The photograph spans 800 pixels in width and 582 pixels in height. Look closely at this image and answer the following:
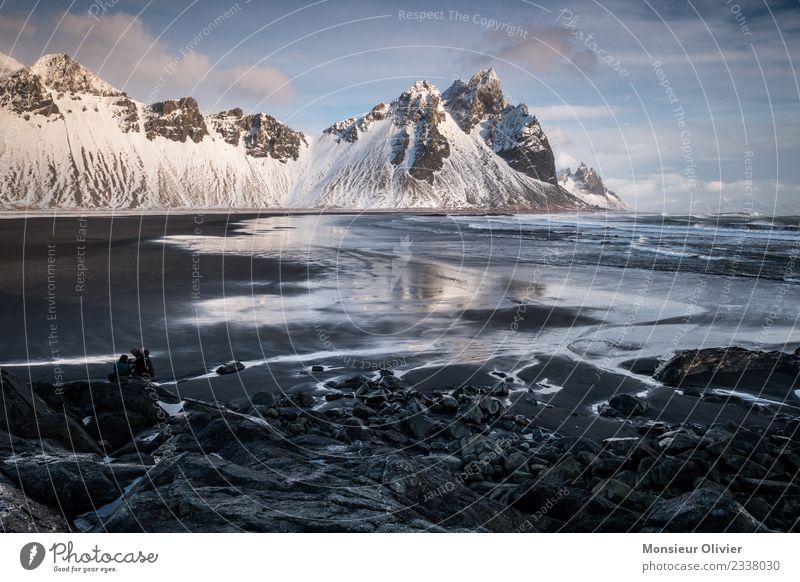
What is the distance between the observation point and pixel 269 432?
28.5 feet

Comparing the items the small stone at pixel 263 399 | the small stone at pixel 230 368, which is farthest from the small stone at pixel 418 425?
the small stone at pixel 230 368

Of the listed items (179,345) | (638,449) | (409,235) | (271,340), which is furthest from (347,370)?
(409,235)

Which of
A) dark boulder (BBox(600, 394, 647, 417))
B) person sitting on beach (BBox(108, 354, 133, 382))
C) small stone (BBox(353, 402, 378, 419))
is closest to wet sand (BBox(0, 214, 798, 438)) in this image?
dark boulder (BBox(600, 394, 647, 417))

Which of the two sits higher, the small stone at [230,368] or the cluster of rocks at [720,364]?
the cluster of rocks at [720,364]

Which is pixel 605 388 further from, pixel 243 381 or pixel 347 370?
pixel 243 381

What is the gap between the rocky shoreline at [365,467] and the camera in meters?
6.16

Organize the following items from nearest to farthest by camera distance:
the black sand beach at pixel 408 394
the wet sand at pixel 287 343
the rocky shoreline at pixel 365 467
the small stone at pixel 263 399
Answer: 1. the rocky shoreline at pixel 365 467
2. the black sand beach at pixel 408 394
3. the small stone at pixel 263 399
4. the wet sand at pixel 287 343

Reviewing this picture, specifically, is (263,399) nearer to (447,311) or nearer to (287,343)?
(287,343)

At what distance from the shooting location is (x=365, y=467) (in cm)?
748

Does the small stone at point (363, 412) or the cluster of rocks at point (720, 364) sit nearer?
the small stone at point (363, 412)

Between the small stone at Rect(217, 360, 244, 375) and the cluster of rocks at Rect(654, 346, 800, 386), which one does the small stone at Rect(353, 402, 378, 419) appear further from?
the cluster of rocks at Rect(654, 346, 800, 386)

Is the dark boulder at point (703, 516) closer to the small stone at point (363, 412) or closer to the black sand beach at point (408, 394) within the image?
the black sand beach at point (408, 394)

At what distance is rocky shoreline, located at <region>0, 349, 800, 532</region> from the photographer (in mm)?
6160

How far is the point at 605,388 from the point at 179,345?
507 inches
